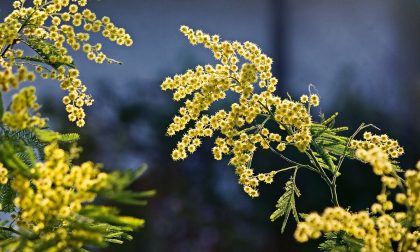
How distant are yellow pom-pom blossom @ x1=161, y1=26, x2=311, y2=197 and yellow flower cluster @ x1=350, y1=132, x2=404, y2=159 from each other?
27cm

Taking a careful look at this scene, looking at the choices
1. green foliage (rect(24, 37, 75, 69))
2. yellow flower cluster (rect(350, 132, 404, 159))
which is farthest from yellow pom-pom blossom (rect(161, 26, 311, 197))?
green foliage (rect(24, 37, 75, 69))

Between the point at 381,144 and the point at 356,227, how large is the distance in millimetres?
905

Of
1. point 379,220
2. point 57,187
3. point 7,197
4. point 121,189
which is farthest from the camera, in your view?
point 7,197

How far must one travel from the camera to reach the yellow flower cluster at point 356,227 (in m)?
2.36

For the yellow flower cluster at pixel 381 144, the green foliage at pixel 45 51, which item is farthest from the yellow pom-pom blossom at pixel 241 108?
the green foliage at pixel 45 51

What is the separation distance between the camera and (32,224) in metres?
2.89

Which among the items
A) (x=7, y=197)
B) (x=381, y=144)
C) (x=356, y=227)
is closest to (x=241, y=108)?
(x=381, y=144)

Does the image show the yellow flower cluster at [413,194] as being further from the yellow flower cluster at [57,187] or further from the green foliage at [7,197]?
the green foliage at [7,197]

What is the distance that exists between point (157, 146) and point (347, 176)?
12.2 feet

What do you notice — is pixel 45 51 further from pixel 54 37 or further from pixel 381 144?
pixel 381 144

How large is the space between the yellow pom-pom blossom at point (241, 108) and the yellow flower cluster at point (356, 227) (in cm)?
67

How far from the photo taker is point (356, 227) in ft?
8.20

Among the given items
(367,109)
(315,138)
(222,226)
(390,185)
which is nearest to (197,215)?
(222,226)

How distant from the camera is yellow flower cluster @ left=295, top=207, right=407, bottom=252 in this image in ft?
7.75
